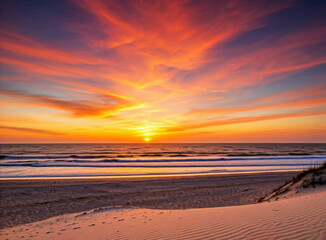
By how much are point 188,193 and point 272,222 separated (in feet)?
24.0

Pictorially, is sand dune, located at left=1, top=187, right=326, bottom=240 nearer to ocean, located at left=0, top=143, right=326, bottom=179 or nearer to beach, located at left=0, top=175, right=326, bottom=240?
beach, located at left=0, top=175, right=326, bottom=240

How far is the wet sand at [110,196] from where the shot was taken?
9.05m

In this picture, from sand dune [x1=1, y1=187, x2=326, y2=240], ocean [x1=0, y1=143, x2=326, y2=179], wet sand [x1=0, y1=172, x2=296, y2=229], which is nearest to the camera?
sand dune [x1=1, y1=187, x2=326, y2=240]

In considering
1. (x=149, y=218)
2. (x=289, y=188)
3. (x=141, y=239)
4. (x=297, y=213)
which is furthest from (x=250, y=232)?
(x=289, y=188)

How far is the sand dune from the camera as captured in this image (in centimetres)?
451

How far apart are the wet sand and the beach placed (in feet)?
6.99

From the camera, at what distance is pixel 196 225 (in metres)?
5.48

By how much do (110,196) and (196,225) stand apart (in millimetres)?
7381

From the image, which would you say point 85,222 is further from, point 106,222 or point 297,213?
point 297,213

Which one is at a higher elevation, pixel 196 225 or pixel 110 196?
pixel 196 225

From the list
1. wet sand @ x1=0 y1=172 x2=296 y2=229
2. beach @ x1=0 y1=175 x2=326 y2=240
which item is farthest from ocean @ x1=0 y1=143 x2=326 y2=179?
beach @ x1=0 y1=175 x2=326 y2=240

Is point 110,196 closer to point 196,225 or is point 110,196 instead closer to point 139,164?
point 196,225

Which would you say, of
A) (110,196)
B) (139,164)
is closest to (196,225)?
(110,196)

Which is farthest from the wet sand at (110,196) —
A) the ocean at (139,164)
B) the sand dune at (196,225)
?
the ocean at (139,164)
